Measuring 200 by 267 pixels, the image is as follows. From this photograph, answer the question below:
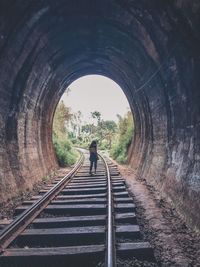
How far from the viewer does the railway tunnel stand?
6.21 meters

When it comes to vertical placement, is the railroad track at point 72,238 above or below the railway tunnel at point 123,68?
below

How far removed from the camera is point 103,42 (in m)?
11.4

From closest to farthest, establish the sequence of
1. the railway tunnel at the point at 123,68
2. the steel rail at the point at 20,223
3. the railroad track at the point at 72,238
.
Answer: the railroad track at the point at 72,238 → the steel rail at the point at 20,223 → the railway tunnel at the point at 123,68

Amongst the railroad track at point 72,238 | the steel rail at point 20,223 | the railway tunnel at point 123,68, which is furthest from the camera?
the railway tunnel at point 123,68

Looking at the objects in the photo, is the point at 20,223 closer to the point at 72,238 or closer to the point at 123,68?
the point at 72,238

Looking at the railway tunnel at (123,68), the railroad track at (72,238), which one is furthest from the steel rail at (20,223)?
the railway tunnel at (123,68)

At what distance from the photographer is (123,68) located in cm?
1323

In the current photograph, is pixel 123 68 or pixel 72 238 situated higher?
pixel 123 68

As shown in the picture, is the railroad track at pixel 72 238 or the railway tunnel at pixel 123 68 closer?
the railroad track at pixel 72 238

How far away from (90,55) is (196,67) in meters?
8.24

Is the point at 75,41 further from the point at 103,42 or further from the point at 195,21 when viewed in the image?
the point at 195,21

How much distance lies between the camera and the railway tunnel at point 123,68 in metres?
6.21

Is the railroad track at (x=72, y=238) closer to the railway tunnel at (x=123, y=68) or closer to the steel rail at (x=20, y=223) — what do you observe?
the steel rail at (x=20, y=223)

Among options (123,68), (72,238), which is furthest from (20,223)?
(123,68)
